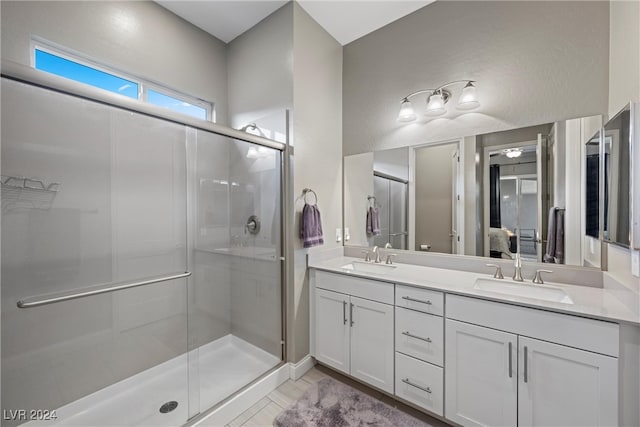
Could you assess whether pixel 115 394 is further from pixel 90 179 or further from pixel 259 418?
pixel 90 179

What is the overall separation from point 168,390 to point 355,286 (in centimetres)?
148

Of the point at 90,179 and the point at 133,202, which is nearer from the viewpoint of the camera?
the point at 90,179

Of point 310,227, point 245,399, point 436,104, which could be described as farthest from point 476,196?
point 245,399

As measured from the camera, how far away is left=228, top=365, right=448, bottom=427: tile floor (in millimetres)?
1666

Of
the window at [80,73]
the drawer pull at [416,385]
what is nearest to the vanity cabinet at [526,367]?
the drawer pull at [416,385]

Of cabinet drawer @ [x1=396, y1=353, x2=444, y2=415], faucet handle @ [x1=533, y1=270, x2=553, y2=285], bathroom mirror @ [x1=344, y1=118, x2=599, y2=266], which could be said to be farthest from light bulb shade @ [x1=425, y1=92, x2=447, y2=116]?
cabinet drawer @ [x1=396, y1=353, x2=444, y2=415]

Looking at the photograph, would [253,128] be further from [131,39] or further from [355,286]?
[355,286]

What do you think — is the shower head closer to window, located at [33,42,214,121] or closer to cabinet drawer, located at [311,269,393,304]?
window, located at [33,42,214,121]

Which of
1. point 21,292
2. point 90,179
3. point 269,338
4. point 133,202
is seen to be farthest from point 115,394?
point 90,179

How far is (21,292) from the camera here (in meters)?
1.42

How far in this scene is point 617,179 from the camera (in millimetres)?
1233

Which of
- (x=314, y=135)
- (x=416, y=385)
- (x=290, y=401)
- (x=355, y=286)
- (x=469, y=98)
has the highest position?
(x=469, y=98)

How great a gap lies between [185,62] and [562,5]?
112 inches

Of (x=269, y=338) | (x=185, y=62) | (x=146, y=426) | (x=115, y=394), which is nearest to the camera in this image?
(x=146, y=426)
